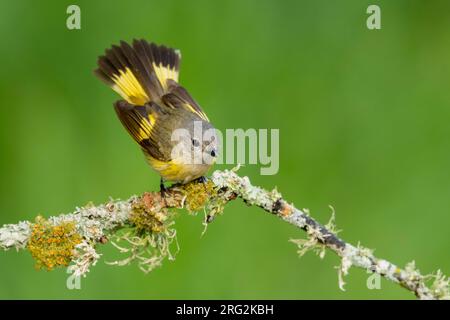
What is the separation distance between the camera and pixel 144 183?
612 cm

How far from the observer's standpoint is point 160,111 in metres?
5.29

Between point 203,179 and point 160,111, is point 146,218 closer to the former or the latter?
point 203,179

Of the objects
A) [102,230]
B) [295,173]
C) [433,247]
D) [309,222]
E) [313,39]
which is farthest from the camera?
[313,39]

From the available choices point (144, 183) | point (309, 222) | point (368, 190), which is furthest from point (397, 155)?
point (309, 222)

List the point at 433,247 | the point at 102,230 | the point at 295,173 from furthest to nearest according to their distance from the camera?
1. the point at 295,173
2. the point at 433,247
3. the point at 102,230

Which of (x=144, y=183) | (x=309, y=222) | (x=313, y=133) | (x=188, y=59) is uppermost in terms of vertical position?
(x=188, y=59)

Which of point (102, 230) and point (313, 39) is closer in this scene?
point (102, 230)

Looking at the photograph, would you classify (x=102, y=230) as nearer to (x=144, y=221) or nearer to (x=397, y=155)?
(x=144, y=221)

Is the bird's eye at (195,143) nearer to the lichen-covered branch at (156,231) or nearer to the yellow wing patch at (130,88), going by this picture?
the lichen-covered branch at (156,231)

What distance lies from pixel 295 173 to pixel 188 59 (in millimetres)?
1280

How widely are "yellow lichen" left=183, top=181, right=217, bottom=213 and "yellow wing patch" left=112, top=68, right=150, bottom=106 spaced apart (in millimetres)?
1457

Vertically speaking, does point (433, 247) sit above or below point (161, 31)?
below

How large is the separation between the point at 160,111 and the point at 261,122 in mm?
1312

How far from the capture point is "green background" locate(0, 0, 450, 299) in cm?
584
